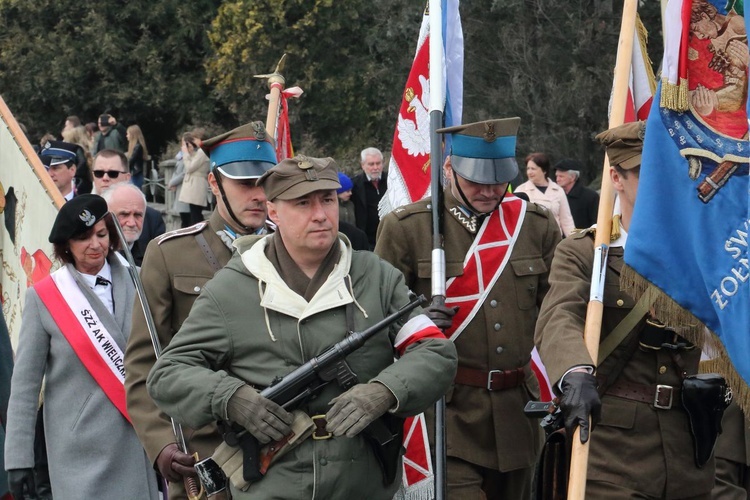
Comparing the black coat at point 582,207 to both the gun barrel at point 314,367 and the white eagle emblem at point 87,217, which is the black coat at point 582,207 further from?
the gun barrel at point 314,367

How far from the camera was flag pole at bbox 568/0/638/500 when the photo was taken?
5051mm

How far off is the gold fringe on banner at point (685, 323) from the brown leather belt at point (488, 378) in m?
1.34

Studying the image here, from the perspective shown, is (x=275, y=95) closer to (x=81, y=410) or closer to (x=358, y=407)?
(x=81, y=410)

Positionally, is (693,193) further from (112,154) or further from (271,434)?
→ (112,154)

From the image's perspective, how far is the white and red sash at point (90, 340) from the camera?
21.4 ft

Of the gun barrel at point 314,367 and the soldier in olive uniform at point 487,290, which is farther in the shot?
the soldier in olive uniform at point 487,290

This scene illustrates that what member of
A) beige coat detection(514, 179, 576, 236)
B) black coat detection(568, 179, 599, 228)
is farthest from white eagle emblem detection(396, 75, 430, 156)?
black coat detection(568, 179, 599, 228)

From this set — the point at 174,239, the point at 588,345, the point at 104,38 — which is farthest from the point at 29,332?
the point at 104,38

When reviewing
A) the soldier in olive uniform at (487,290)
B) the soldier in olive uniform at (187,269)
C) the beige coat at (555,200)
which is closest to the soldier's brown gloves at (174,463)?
the soldier in olive uniform at (187,269)

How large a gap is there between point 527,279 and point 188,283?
1.63m

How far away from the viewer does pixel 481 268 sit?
6.64m

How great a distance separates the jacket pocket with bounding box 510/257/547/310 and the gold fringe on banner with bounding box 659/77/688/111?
5.68 feet

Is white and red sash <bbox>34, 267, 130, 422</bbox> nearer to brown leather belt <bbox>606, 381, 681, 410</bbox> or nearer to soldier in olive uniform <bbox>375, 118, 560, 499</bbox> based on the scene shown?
soldier in olive uniform <bbox>375, 118, 560, 499</bbox>

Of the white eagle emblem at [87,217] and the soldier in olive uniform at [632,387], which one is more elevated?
the white eagle emblem at [87,217]
